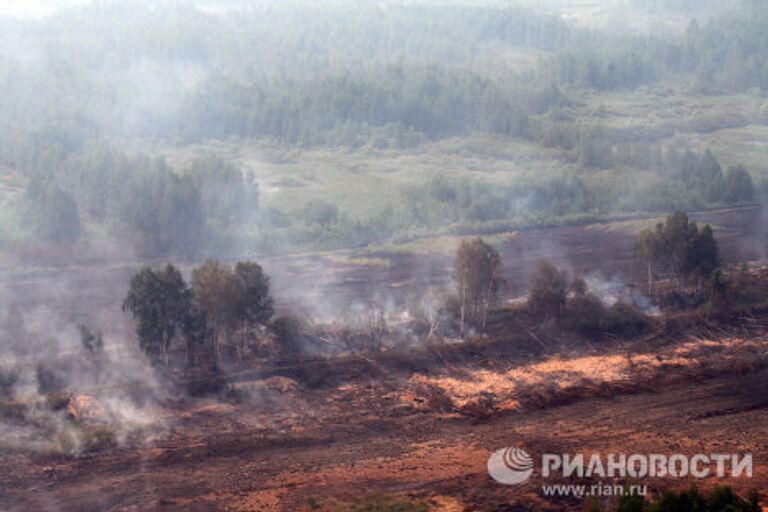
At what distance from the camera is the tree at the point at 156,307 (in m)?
23.4

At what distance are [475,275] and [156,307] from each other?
8.73 m

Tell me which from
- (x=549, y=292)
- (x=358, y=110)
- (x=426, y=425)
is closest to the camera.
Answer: (x=426, y=425)

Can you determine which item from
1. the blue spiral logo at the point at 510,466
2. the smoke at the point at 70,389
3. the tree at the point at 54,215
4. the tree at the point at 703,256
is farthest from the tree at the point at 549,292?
the tree at the point at 54,215

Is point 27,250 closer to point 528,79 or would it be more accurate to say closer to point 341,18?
point 528,79

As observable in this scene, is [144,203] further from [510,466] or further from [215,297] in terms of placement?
[510,466]

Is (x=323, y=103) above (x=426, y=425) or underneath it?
above

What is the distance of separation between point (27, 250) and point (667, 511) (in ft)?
92.7

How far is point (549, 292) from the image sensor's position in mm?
26922

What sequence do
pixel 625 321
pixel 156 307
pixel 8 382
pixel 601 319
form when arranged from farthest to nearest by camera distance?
pixel 625 321 < pixel 601 319 < pixel 156 307 < pixel 8 382

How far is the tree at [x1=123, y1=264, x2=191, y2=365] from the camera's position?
23.4m

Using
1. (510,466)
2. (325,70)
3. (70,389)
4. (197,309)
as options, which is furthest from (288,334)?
(325,70)

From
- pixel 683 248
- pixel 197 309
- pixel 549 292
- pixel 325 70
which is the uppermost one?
pixel 325 70

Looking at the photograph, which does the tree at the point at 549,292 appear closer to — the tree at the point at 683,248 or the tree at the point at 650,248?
the tree at the point at 650,248

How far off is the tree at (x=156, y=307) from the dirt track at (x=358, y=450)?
2491mm
